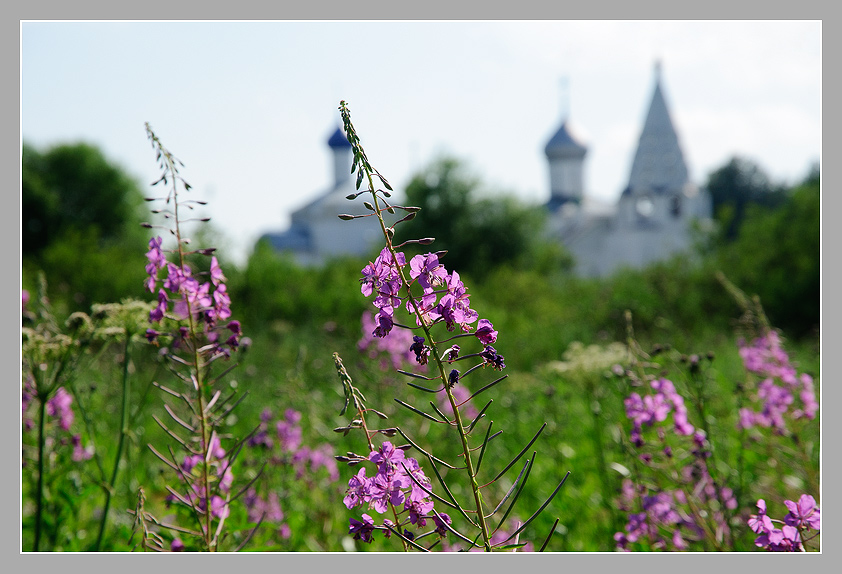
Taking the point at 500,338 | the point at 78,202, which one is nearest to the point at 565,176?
the point at 78,202

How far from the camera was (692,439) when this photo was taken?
2.59 metres

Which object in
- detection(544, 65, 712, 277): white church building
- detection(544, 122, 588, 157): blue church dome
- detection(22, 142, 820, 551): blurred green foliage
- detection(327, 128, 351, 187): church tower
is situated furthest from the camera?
detection(544, 122, 588, 157): blue church dome

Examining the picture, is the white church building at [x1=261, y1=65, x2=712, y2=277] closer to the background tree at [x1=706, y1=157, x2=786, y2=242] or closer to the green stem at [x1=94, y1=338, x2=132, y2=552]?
the background tree at [x1=706, y1=157, x2=786, y2=242]

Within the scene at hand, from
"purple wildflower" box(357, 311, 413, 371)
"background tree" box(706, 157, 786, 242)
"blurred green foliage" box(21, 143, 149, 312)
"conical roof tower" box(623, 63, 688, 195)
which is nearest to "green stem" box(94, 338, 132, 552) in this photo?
"purple wildflower" box(357, 311, 413, 371)

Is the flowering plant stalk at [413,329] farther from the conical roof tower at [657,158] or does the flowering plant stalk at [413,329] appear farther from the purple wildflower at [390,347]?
the conical roof tower at [657,158]

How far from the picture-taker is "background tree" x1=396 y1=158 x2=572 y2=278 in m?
22.7

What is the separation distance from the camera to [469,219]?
2314 centimetres

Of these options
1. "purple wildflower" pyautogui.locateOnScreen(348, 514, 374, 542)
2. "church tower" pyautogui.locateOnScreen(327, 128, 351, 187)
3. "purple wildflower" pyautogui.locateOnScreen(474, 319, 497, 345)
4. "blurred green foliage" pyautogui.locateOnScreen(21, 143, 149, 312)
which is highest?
"church tower" pyautogui.locateOnScreen(327, 128, 351, 187)

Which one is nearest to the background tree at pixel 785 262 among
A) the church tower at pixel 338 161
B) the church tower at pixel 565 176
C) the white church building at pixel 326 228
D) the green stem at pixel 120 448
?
the green stem at pixel 120 448

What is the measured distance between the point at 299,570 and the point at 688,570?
4.20 feet

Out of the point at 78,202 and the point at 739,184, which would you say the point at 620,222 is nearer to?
the point at 739,184

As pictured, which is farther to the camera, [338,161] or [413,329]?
[338,161]
